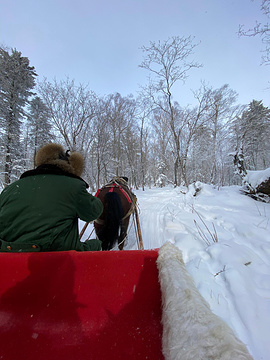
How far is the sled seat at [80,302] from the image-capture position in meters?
0.93

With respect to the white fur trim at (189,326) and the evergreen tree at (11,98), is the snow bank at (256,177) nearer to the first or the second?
the white fur trim at (189,326)

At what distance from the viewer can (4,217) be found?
1292 millimetres

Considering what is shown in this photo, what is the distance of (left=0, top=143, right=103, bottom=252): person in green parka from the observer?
4.24 ft

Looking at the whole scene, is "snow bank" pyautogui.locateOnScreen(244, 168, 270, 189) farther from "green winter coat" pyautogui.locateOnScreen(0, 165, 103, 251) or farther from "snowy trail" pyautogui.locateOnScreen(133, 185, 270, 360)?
"green winter coat" pyautogui.locateOnScreen(0, 165, 103, 251)

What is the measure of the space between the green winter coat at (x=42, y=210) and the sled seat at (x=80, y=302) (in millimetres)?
226

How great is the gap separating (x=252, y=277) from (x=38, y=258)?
2408 millimetres

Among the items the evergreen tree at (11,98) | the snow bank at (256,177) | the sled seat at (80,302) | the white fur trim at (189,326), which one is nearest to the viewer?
the white fur trim at (189,326)

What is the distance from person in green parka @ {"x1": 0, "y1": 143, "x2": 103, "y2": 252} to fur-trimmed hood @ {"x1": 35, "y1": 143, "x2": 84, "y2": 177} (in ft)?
0.07

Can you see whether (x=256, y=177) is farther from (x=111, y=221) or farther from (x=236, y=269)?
(x=111, y=221)

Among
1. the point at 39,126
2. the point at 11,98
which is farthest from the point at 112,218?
the point at 39,126

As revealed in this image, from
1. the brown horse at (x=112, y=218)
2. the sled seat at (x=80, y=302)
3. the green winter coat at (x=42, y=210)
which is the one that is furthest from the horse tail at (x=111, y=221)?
the sled seat at (x=80, y=302)

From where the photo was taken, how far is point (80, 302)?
1.10 meters

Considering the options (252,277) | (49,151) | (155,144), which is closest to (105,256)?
(49,151)

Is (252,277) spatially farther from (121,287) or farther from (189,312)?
(121,287)
